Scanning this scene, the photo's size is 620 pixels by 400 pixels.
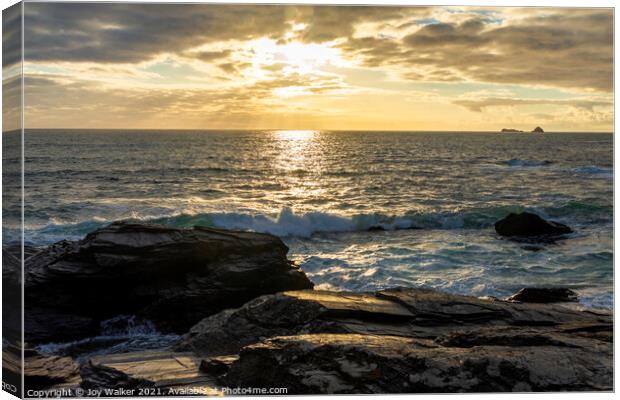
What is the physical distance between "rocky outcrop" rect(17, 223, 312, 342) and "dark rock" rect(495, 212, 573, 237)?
7.25m

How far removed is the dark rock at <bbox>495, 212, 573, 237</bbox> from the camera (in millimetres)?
15742

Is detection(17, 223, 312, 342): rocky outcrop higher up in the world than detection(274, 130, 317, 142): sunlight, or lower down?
lower down

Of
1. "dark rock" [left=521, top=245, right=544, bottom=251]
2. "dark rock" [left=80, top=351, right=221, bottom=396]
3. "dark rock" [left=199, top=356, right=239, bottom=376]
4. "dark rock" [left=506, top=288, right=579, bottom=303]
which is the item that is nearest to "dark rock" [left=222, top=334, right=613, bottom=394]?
"dark rock" [left=199, top=356, right=239, bottom=376]

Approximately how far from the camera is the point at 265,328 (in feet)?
27.8

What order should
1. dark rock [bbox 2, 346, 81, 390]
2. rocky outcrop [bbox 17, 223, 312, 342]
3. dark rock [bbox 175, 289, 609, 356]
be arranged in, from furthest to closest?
rocky outcrop [bbox 17, 223, 312, 342] < dark rock [bbox 175, 289, 609, 356] < dark rock [bbox 2, 346, 81, 390]

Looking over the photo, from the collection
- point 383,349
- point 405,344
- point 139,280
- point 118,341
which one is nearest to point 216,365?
point 383,349

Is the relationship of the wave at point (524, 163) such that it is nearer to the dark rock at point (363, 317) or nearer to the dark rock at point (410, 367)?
the dark rock at point (363, 317)

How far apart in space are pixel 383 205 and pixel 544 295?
9.45 metres

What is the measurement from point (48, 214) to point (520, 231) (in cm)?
1392

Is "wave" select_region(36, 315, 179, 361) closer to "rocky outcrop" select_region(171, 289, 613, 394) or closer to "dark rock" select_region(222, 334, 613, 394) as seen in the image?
"rocky outcrop" select_region(171, 289, 613, 394)

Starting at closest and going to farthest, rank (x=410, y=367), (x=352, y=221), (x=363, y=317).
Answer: (x=410, y=367), (x=363, y=317), (x=352, y=221)

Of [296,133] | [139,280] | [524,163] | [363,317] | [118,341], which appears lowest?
[118,341]

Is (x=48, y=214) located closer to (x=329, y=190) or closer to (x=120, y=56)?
(x=329, y=190)

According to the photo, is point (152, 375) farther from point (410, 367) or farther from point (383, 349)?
point (410, 367)
